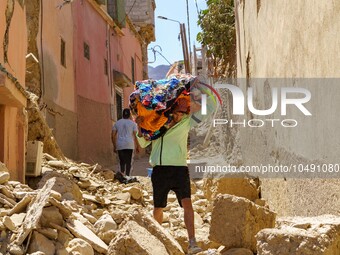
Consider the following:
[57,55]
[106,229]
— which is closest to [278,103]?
[106,229]

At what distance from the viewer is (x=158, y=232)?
401 centimetres

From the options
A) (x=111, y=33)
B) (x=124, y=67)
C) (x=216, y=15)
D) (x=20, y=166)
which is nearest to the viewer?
(x=20, y=166)

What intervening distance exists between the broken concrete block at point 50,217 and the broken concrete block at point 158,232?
68 cm

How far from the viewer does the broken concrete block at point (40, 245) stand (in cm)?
398

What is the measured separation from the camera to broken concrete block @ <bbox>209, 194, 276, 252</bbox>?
4250mm

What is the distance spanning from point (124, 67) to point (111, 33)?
96.0 inches

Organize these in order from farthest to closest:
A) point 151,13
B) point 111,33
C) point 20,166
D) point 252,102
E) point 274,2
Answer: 1. point 151,13
2. point 111,33
3. point 252,102
4. point 20,166
5. point 274,2

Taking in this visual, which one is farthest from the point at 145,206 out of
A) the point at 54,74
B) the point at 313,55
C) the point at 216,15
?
the point at 216,15

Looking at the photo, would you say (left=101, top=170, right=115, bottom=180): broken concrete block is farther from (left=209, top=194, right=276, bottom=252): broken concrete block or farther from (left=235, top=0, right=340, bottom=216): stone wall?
(left=209, top=194, right=276, bottom=252): broken concrete block

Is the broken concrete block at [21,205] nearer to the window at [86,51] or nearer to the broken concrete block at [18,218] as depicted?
the broken concrete block at [18,218]

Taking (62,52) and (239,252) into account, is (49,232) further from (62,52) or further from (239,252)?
(62,52)

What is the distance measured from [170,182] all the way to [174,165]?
0.14 m

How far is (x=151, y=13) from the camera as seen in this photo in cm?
2775

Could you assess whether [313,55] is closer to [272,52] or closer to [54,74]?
[272,52]
